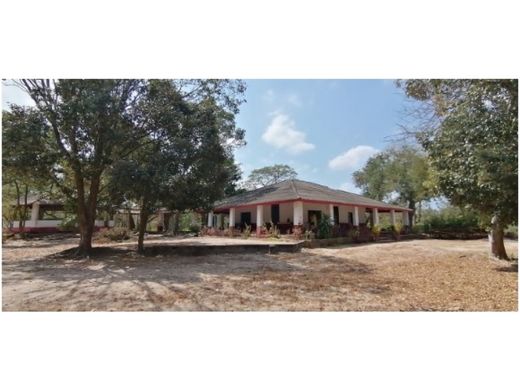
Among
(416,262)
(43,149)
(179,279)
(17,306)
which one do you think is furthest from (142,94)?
(416,262)

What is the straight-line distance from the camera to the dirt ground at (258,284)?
13.5ft

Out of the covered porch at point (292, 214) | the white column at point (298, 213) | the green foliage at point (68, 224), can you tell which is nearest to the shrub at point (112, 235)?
the green foliage at point (68, 224)

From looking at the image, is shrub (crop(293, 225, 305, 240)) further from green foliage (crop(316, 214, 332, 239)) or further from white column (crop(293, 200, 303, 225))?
green foliage (crop(316, 214, 332, 239))

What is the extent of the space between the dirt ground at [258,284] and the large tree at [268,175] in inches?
1022

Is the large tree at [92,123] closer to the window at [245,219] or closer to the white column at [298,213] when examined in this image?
the white column at [298,213]

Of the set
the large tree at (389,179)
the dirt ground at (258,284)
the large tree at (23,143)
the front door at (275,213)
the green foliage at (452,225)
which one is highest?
the large tree at (389,179)

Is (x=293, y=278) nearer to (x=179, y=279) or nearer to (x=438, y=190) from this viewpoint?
(x=179, y=279)

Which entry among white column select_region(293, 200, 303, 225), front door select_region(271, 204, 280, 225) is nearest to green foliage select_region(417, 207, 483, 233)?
front door select_region(271, 204, 280, 225)

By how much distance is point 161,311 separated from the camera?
3867 mm

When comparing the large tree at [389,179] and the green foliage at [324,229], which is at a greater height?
the large tree at [389,179]

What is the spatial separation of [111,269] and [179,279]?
208 centimetres

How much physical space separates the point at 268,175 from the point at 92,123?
2762 cm

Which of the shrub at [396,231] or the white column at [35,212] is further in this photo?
the white column at [35,212]

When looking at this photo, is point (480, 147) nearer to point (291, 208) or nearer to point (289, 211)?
point (291, 208)
